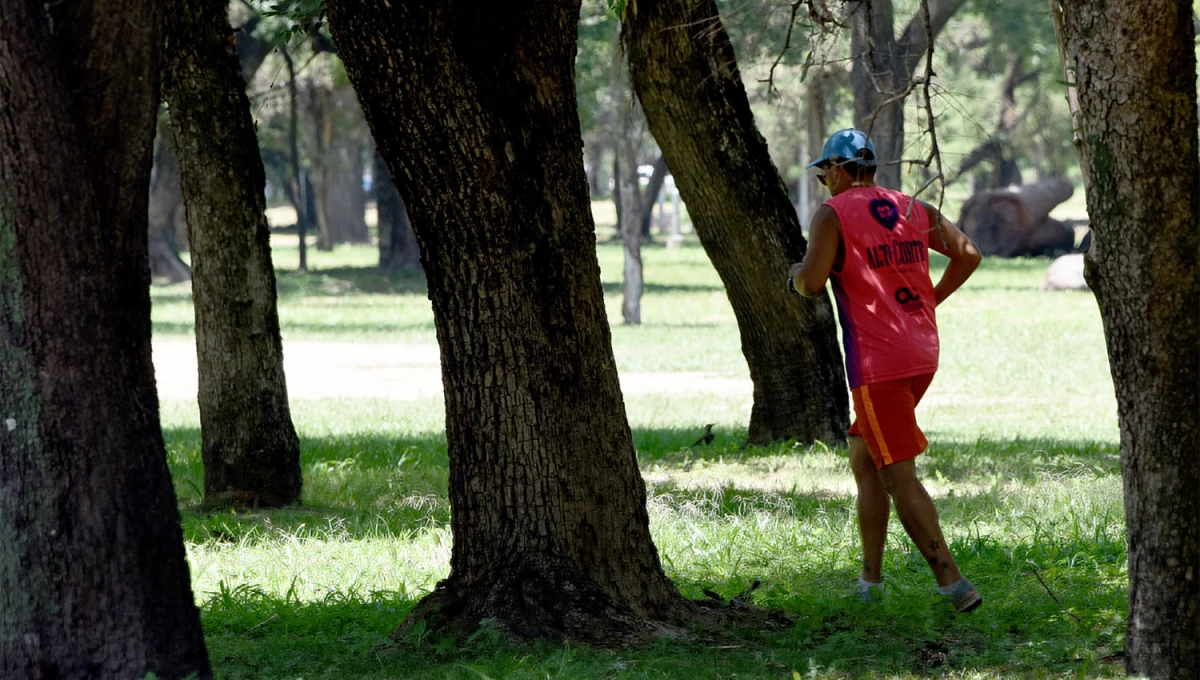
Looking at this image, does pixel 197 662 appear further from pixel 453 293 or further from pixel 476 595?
pixel 453 293

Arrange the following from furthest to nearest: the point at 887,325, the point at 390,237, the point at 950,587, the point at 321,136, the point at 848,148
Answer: the point at 321,136, the point at 390,237, the point at 848,148, the point at 950,587, the point at 887,325

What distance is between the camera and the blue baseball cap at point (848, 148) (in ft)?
18.2

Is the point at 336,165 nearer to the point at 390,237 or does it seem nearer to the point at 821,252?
the point at 390,237

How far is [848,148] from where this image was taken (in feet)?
18.3

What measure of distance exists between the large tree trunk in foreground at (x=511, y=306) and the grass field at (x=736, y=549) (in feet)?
0.93

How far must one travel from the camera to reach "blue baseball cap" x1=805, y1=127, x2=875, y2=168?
5.56 m

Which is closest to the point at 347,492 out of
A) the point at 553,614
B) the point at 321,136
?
the point at 553,614

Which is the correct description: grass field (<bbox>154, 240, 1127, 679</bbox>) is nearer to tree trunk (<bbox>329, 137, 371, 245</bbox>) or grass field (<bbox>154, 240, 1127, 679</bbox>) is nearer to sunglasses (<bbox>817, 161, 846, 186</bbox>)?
sunglasses (<bbox>817, 161, 846, 186</bbox>)

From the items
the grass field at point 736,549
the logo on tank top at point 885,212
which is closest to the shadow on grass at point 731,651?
the grass field at point 736,549

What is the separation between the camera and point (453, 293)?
5.11 metres

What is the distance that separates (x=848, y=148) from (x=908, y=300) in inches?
25.3

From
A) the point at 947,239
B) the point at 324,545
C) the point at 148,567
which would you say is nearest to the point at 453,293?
the point at 148,567

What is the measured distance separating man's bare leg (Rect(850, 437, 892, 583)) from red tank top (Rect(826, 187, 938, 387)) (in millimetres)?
370

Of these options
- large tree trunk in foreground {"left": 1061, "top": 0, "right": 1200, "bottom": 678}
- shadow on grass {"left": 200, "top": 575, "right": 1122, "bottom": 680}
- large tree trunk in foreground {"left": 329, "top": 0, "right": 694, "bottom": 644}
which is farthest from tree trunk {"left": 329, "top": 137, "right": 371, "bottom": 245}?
large tree trunk in foreground {"left": 1061, "top": 0, "right": 1200, "bottom": 678}
